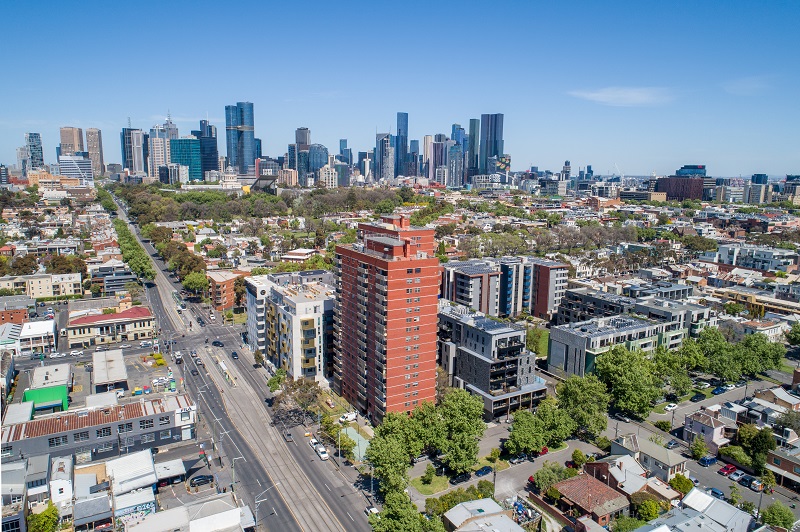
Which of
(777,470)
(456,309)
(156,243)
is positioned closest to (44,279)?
(156,243)

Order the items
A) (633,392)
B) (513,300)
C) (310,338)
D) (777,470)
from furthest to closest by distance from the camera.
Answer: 1. (513,300)
2. (310,338)
3. (633,392)
4. (777,470)

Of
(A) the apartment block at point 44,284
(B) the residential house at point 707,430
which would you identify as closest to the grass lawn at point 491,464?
(B) the residential house at point 707,430

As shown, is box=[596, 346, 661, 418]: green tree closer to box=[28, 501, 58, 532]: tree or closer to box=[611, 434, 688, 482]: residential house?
box=[611, 434, 688, 482]: residential house

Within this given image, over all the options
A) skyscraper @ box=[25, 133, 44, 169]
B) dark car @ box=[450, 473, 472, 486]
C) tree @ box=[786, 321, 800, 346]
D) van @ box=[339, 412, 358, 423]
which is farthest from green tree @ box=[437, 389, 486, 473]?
skyscraper @ box=[25, 133, 44, 169]

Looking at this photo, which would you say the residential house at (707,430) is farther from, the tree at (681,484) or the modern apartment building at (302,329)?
the modern apartment building at (302,329)

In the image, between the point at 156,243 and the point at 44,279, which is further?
the point at 156,243

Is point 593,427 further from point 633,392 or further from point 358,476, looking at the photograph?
point 358,476
